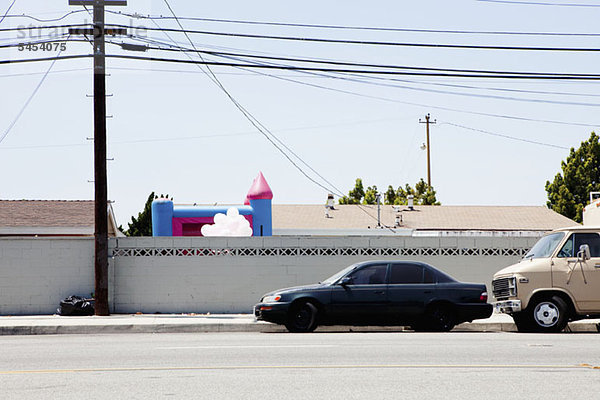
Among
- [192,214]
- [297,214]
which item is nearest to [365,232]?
[297,214]

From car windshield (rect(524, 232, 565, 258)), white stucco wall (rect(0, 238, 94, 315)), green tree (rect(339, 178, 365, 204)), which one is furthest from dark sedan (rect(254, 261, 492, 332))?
green tree (rect(339, 178, 365, 204))

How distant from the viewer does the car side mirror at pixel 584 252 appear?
16703 millimetres

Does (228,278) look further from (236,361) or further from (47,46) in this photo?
(236,361)

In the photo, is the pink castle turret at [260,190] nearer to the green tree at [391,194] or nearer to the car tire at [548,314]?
the car tire at [548,314]

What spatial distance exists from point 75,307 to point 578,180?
139ft

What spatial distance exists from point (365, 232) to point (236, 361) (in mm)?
33563

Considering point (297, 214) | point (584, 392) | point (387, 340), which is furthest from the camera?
point (297, 214)

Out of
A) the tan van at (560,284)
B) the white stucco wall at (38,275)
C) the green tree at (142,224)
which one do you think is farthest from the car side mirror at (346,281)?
the green tree at (142,224)

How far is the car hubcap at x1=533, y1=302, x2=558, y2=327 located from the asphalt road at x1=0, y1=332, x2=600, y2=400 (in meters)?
1.47

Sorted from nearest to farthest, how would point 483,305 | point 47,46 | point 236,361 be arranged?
point 236,361 → point 483,305 → point 47,46

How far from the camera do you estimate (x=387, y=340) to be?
580 inches

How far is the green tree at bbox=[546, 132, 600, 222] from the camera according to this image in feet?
183

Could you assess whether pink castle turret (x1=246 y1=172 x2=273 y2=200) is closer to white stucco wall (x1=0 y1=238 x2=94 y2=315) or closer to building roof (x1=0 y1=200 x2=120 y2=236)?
building roof (x1=0 y1=200 x2=120 y2=236)

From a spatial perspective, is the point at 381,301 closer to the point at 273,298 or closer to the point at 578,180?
the point at 273,298
